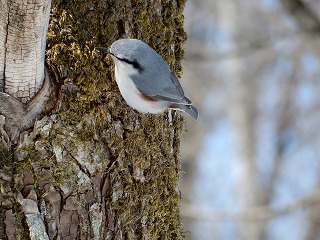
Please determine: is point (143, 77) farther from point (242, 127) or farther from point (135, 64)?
point (242, 127)

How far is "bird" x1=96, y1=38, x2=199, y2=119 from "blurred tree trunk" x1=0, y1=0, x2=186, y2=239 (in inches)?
2.3

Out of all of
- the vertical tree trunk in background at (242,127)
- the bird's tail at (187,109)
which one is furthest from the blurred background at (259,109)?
the bird's tail at (187,109)

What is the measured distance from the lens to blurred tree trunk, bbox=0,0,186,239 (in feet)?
4.96

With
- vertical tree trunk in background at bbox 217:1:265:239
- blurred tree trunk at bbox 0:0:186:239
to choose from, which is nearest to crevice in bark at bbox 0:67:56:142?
blurred tree trunk at bbox 0:0:186:239

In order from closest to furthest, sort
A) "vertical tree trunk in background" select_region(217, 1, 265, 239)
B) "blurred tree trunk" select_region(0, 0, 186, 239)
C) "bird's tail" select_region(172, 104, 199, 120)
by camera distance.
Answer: "blurred tree trunk" select_region(0, 0, 186, 239) → "bird's tail" select_region(172, 104, 199, 120) → "vertical tree trunk in background" select_region(217, 1, 265, 239)

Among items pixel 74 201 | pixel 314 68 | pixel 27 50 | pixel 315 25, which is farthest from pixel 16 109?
pixel 314 68

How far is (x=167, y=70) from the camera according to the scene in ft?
5.26

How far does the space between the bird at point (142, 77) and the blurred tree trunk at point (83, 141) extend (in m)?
0.06

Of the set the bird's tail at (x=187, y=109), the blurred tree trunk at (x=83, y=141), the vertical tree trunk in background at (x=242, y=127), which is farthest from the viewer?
the vertical tree trunk in background at (x=242, y=127)

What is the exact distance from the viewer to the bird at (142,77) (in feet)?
4.98

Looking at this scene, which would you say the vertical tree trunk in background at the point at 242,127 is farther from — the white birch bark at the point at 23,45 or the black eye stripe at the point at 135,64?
the white birch bark at the point at 23,45

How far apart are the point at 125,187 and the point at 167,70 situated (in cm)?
33

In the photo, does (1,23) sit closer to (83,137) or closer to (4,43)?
(4,43)

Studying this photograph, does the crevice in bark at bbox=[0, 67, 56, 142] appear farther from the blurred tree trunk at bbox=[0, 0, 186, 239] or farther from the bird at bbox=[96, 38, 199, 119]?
the bird at bbox=[96, 38, 199, 119]
